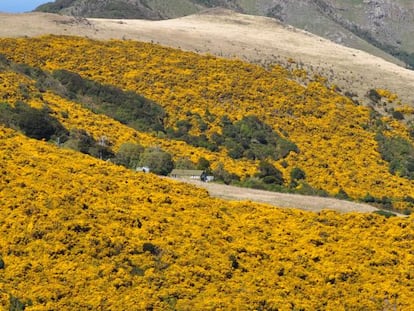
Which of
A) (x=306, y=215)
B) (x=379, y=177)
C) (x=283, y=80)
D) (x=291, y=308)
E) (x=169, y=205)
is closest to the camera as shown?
(x=291, y=308)

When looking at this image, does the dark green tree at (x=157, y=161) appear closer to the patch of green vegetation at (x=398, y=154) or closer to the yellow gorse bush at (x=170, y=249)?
the yellow gorse bush at (x=170, y=249)

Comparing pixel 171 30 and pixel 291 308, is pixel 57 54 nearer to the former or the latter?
pixel 171 30

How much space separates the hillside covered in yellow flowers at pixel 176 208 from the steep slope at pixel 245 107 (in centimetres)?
29

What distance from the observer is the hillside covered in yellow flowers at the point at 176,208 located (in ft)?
108

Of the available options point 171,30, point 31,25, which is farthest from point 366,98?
point 31,25

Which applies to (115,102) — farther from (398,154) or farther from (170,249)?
(170,249)

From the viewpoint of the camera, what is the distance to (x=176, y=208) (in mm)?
41438

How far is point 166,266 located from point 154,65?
57437 millimetres

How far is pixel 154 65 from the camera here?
89.7 metres

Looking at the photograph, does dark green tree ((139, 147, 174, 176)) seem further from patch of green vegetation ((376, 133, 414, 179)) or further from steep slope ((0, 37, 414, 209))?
patch of green vegetation ((376, 133, 414, 179))

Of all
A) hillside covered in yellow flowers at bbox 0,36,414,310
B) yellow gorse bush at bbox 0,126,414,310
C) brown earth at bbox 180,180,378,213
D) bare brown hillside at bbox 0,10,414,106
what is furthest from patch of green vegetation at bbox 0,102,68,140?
bare brown hillside at bbox 0,10,414,106

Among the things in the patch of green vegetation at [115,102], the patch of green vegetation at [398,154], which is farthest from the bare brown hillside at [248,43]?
the patch of green vegetation at [115,102]

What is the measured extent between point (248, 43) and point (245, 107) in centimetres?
3383

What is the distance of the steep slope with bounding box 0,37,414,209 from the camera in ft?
232
